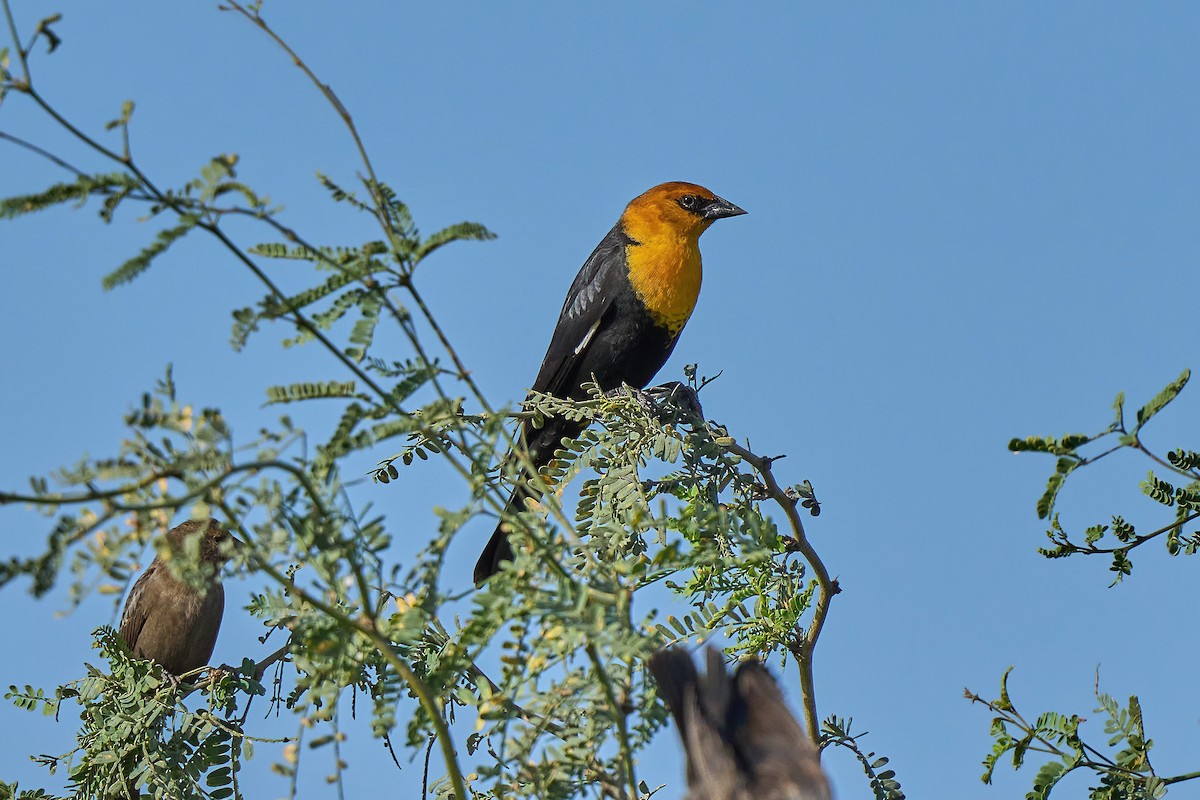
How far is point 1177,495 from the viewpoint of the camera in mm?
2426

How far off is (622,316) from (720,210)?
92 cm

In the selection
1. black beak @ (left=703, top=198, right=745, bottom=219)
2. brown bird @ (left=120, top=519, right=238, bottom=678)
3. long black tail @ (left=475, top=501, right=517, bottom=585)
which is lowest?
long black tail @ (left=475, top=501, right=517, bottom=585)

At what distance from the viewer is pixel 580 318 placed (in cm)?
535

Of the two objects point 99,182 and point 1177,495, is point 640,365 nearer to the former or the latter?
point 1177,495

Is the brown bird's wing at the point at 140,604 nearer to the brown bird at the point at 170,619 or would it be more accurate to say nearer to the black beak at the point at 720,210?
the brown bird at the point at 170,619

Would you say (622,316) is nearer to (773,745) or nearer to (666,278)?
(666,278)

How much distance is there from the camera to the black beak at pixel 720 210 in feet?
19.1

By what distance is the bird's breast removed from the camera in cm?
533

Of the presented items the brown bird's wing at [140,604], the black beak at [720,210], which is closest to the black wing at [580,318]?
the black beak at [720,210]

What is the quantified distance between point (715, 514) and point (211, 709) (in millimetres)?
1509

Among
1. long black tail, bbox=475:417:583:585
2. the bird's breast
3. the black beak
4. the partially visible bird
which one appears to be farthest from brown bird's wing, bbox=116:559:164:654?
the partially visible bird

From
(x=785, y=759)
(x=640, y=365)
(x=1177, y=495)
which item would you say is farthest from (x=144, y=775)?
(x=640, y=365)

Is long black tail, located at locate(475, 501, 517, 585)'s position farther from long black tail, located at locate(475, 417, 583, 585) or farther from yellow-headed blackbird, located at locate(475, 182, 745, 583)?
yellow-headed blackbird, located at locate(475, 182, 745, 583)

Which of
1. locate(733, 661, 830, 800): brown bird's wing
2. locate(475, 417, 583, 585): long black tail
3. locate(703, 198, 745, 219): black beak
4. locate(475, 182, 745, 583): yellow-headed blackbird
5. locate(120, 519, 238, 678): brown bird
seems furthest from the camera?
locate(703, 198, 745, 219): black beak
